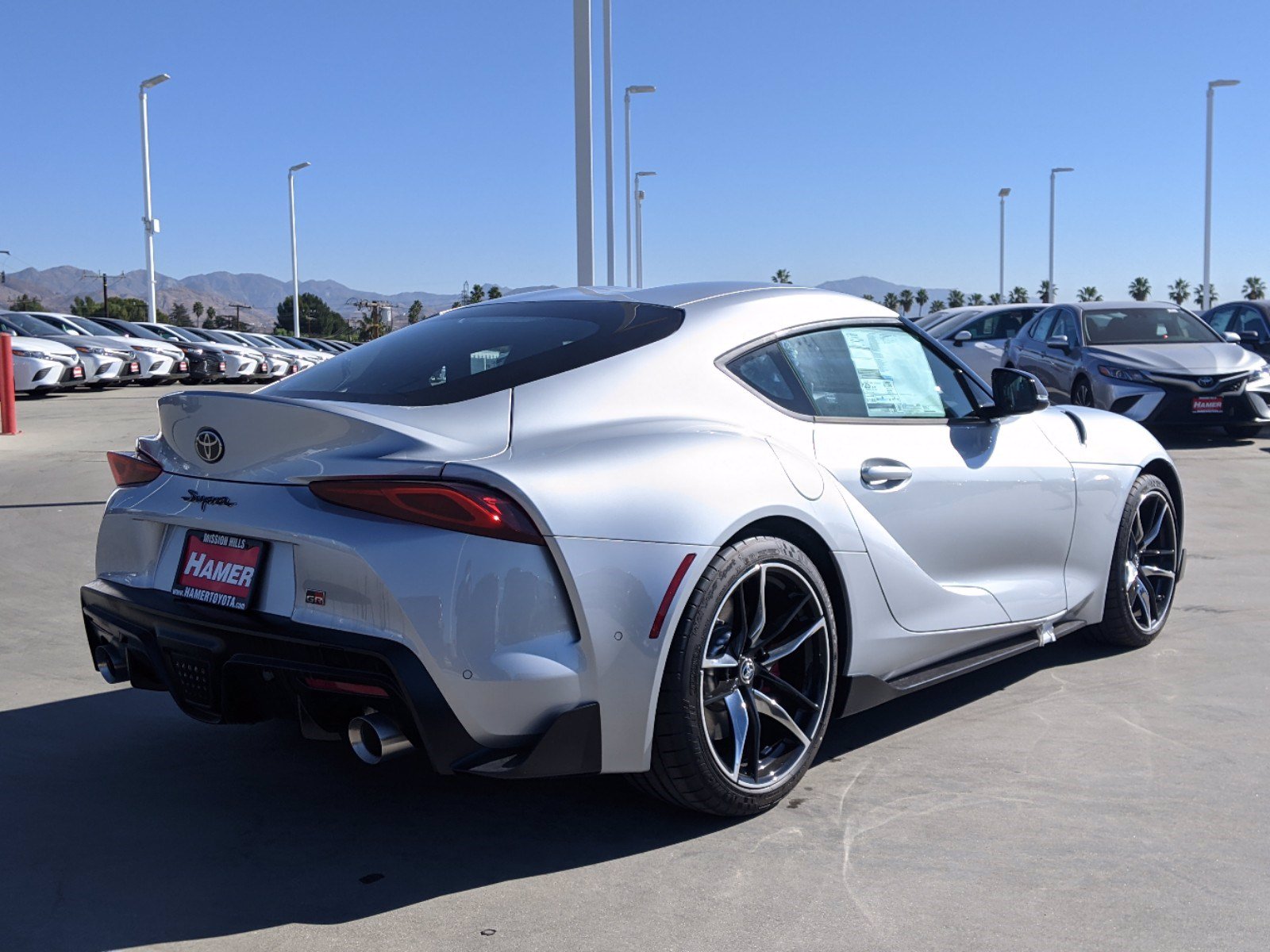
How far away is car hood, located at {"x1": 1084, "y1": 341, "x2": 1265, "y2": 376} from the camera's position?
12797mm

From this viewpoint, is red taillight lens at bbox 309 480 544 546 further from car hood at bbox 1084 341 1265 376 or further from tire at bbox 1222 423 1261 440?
tire at bbox 1222 423 1261 440

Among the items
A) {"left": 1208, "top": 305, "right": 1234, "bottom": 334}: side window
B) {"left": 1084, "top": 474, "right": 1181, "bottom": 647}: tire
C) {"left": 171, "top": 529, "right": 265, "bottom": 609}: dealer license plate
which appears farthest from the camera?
{"left": 1208, "top": 305, "right": 1234, "bottom": 334}: side window

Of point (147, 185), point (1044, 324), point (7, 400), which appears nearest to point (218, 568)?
point (7, 400)

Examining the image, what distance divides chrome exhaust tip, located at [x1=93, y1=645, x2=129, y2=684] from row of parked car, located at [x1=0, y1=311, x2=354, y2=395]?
1463cm

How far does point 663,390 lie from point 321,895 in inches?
60.6

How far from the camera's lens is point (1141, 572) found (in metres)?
5.16

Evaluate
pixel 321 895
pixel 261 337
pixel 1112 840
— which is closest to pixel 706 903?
pixel 321 895

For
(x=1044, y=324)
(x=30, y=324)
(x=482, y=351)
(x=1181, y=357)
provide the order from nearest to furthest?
(x=482, y=351) < (x=1181, y=357) < (x=1044, y=324) < (x=30, y=324)

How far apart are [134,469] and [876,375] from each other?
7.53ft

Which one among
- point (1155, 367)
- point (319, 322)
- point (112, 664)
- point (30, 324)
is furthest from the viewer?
point (319, 322)

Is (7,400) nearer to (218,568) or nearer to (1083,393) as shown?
(1083,393)

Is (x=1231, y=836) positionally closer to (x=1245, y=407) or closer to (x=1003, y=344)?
(x=1245, y=407)

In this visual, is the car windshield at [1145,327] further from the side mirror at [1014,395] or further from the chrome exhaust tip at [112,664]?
the chrome exhaust tip at [112,664]

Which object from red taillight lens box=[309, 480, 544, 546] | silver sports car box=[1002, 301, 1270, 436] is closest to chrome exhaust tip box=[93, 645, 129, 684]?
red taillight lens box=[309, 480, 544, 546]
